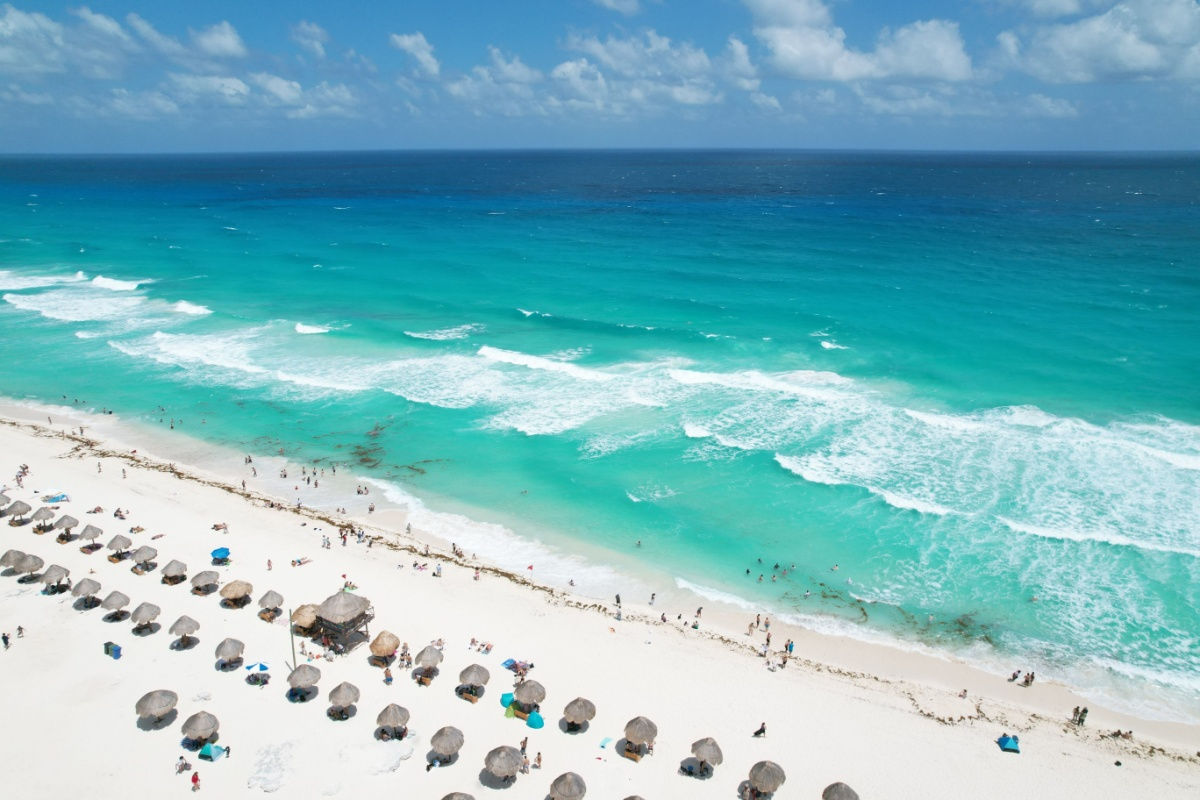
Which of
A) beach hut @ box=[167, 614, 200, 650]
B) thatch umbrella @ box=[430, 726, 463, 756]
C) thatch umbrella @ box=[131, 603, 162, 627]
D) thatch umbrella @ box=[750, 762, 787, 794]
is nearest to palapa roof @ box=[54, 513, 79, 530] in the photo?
thatch umbrella @ box=[131, 603, 162, 627]

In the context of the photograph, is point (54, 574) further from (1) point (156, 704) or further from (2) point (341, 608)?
(2) point (341, 608)

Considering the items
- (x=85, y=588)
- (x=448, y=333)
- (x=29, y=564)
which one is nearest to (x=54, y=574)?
(x=29, y=564)

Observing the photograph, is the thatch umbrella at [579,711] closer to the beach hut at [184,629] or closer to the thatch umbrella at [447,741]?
the thatch umbrella at [447,741]

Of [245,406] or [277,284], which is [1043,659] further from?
[277,284]

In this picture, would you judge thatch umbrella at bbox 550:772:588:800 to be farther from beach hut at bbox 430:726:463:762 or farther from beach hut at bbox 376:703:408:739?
beach hut at bbox 376:703:408:739

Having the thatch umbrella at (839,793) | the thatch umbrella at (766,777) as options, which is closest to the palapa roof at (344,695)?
the thatch umbrella at (766,777)

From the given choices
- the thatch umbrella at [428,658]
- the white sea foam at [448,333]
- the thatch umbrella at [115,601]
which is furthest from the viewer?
the white sea foam at [448,333]
